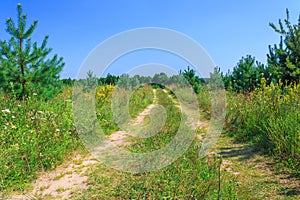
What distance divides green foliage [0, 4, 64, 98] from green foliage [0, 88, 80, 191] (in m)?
1.20

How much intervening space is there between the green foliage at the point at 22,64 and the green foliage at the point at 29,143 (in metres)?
1.20

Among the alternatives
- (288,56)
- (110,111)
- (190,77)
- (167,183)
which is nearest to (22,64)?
(110,111)

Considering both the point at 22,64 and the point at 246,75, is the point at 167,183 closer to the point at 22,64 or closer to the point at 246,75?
the point at 22,64

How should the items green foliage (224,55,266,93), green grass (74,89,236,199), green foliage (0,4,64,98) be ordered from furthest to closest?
green foliage (224,55,266,93) → green foliage (0,4,64,98) → green grass (74,89,236,199)

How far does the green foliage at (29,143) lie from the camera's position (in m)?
3.50

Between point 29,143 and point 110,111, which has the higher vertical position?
point 110,111

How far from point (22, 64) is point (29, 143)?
11.6 ft

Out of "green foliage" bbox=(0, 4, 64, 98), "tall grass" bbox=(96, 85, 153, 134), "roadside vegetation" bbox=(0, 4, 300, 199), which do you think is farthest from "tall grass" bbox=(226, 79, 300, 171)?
"green foliage" bbox=(0, 4, 64, 98)

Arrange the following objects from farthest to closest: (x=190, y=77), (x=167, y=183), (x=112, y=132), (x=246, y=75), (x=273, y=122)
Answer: (x=190, y=77) < (x=246, y=75) < (x=112, y=132) < (x=273, y=122) < (x=167, y=183)

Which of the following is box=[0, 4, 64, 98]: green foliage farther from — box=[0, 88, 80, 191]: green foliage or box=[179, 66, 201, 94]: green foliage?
box=[179, 66, 201, 94]: green foliage

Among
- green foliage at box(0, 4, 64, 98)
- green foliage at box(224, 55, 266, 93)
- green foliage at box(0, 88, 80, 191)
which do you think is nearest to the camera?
green foliage at box(0, 88, 80, 191)

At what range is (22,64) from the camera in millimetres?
6883

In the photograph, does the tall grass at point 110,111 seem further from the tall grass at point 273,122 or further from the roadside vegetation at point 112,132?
the tall grass at point 273,122

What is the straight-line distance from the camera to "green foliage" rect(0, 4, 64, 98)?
21.8 ft
